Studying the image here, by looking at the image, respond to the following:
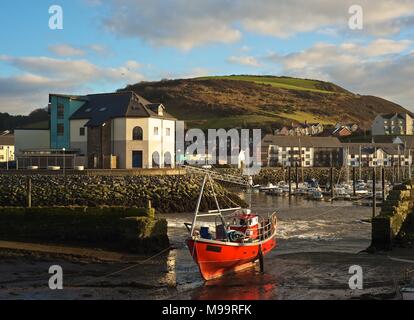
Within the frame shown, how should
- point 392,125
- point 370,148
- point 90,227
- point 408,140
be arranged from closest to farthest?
point 90,227
point 370,148
point 408,140
point 392,125

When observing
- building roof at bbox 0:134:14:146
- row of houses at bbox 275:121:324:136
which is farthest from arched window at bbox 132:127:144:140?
row of houses at bbox 275:121:324:136

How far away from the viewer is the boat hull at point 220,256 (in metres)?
22.7

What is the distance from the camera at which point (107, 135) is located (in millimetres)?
61062

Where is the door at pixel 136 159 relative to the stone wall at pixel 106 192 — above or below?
above

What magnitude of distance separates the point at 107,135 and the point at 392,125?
14150 centimetres

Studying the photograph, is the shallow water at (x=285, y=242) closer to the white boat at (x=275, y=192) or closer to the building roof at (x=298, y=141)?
the white boat at (x=275, y=192)

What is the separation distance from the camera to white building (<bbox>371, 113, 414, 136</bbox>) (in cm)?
18050

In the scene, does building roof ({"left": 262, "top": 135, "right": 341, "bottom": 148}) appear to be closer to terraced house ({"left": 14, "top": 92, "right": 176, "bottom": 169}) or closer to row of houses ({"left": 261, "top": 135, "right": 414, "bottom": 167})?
row of houses ({"left": 261, "top": 135, "right": 414, "bottom": 167})

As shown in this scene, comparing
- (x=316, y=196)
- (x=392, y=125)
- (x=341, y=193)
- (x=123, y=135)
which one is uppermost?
(x=392, y=125)

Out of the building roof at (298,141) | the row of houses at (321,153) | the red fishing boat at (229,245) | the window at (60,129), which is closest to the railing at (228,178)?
the window at (60,129)

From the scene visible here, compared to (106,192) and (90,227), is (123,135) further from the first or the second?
(90,227)

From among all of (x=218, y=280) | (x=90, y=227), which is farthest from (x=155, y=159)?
(x=218, y=280)

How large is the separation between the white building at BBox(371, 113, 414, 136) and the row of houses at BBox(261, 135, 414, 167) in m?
47.4
